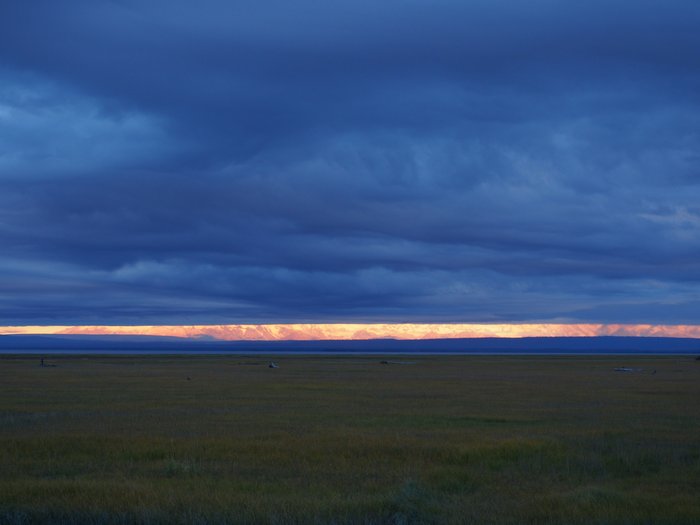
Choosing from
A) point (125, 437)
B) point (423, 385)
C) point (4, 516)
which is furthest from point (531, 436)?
point (423, 385)

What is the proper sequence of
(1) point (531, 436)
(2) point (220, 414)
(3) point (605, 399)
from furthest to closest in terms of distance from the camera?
(3) point (605, 399)
(2) point (220, 414)
(1) point (531, 436)

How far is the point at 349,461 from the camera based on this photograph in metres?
21.3

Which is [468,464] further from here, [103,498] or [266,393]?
[266,393]

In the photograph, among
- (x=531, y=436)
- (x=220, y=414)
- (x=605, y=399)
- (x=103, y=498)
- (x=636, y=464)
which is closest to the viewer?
(x=103, y=498)

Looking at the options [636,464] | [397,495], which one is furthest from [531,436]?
[397,495]

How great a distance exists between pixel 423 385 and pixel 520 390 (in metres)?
7.70

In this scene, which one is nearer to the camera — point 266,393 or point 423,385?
point 266,393

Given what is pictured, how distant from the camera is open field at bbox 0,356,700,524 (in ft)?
50.5

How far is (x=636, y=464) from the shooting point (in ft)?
68.9

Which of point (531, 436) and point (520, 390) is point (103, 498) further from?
point (520, 390)

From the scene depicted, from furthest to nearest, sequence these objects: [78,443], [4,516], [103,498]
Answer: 1. [78,443]
2. [103,498]
3. [4,516]

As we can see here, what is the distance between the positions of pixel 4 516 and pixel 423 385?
1672 inches

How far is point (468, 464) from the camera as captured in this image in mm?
21484

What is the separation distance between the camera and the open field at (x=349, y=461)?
15.4 m
